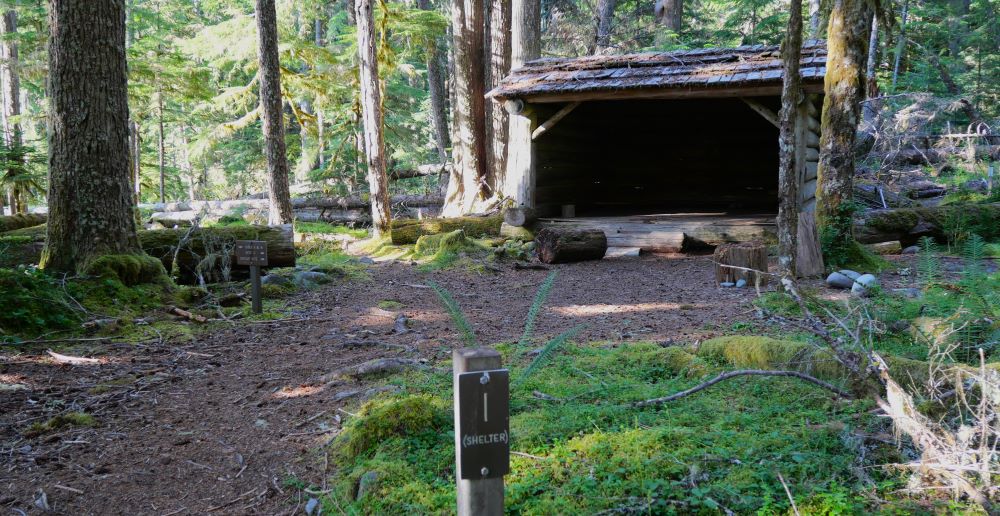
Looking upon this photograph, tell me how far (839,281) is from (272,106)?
10.9 m

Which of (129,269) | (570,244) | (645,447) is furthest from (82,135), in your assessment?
(570,244)

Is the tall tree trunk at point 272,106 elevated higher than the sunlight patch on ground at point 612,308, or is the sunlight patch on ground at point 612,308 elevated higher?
the tall tree trunk at point 272,106

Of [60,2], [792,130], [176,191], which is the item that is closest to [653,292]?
[792,130]

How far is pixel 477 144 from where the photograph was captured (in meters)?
15.7

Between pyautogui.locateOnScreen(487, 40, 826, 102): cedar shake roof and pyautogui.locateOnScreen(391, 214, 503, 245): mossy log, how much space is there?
249 cm

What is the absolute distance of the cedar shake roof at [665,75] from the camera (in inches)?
410

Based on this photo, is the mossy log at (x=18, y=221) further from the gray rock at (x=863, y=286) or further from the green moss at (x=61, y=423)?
the gray rock at (x=863, y=286)

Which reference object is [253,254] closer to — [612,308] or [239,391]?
[239,391]

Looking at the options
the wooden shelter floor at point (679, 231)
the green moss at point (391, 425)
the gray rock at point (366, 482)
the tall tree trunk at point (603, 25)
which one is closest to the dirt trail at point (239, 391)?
the green moss at point (391, 425)

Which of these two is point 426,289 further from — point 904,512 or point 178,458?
point 904,512

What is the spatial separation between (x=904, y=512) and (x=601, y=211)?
42.2ft

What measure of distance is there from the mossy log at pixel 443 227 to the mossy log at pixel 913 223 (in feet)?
21.1

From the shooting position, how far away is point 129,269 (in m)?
7.51

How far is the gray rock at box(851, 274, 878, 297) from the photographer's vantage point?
23.4 feet
